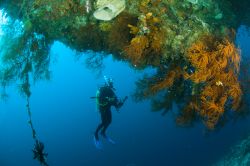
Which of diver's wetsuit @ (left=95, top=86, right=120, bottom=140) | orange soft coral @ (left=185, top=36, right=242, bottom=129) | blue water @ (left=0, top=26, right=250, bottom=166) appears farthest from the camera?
blue water @ (left=0, top=26, right=250, bottom=166)

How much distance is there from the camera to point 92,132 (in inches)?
645

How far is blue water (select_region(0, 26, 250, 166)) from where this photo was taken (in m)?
33.3

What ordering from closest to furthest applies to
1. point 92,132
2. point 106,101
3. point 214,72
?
point 214,72 < point 106,101 < point 92,132

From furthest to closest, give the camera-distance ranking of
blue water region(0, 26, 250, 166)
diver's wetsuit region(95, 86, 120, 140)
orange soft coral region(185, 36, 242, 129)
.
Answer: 1. blue water region(0, 26, 250, 166)
2. diver's wetsuit region(95, 86, 120, 140)
3. orange soft coral region(185, 36, 242, 129)

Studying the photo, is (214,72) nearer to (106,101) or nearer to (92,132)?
(106,101)

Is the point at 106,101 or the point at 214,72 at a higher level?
the point at 106,101

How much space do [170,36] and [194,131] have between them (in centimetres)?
3341

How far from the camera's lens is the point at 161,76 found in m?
7.96

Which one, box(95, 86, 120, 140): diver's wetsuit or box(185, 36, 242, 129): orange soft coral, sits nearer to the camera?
box(185, 36, 242, 129): orange soft coral

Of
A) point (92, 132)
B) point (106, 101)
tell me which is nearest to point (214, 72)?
point (106, 101)

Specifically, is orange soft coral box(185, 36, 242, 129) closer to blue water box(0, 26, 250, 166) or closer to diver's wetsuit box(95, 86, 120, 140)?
blue water box(0, 26, 250, 166)

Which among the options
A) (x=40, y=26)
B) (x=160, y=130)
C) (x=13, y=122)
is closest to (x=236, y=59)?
(x=40, y=26)

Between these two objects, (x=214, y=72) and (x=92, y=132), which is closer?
(x=214, y=72)

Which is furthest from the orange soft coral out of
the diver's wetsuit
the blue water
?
the diver's wetsuit
